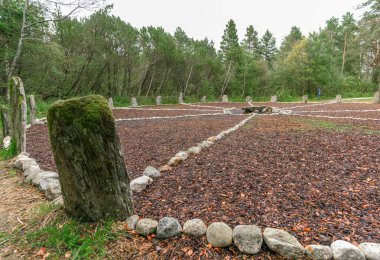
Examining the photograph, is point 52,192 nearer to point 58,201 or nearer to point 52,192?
Result: point 52,192

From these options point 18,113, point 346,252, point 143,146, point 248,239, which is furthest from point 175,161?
point 18,113

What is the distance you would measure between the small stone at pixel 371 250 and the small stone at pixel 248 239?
2.34 feet

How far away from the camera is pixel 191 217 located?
2064mm

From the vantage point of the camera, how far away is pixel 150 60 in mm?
20641

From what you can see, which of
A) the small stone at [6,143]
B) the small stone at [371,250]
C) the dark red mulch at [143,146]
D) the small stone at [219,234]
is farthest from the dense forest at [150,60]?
the small stone at [371,250]

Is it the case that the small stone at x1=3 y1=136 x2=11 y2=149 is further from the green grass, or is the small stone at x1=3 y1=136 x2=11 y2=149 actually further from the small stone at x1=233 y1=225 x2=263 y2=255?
the small stone at x1=233 y1=225 x2=263 y2=255

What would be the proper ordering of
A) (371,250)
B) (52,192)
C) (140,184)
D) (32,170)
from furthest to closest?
(32,170), (140,184), (52,192), (371,250)

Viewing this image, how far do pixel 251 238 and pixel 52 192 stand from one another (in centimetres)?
230

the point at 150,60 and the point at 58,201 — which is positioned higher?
the point at 150,60

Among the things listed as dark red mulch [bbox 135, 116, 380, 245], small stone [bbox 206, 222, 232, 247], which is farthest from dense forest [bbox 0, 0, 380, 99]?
small stone [bbox 206, 222, 232, 247]

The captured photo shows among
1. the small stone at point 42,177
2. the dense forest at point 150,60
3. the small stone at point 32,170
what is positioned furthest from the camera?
the dense forest at point 150,60

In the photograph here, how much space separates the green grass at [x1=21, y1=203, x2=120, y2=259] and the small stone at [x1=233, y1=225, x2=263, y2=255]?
103cm

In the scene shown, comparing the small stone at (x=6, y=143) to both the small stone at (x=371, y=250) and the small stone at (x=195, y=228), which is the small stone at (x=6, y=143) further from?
the small stone at (x=371, y=250)

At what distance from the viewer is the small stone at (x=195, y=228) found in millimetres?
1855
